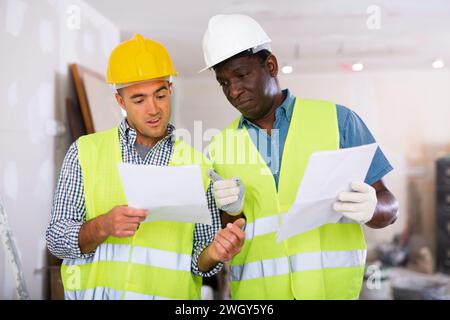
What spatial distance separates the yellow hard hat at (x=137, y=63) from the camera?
4.22ft

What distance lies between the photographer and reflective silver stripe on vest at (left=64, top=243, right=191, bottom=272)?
1.36 metres

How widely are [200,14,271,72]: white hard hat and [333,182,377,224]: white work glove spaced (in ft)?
1.58

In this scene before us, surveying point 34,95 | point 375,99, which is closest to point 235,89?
point 375,99

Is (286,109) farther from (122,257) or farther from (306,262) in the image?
(122,257)

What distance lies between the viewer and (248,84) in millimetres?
1377

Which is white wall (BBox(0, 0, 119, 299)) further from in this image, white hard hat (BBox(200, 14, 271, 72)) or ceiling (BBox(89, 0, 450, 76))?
white hard hat (BBox(200, 14, 271, 72))

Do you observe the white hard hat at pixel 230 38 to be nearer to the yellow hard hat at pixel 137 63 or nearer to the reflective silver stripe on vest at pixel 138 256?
the yellow hard hat at pixel 137 63

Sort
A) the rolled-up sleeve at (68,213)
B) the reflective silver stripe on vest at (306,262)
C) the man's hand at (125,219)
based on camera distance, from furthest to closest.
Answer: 1. the reflective silver stripe on vest at (306,262)
2. the rolled-up sleeve at (68,213)
3. the man's hand at (125,219)

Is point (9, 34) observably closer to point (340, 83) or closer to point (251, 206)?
point (251, 206)

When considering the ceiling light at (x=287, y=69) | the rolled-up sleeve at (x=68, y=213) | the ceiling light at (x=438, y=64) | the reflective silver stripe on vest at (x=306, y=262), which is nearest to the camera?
the rolled-up sleeve at (x=68, y=213)


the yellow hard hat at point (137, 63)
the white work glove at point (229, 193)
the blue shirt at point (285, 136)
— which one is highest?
the yellow hard hat at point (137, 63)

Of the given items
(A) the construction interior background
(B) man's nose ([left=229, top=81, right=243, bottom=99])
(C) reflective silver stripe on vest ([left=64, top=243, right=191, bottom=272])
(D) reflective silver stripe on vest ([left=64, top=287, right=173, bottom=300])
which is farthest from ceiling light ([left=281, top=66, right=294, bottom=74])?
(D) reflective silver stripe on vest ([left=64, top=287, right=173, bottom=300])

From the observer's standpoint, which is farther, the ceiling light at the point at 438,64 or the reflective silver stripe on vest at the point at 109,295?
the ceiling light at the point at 438,64

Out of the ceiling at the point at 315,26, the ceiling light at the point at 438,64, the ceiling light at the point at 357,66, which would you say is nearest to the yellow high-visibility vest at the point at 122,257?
the ceiling at the point at 315,26
